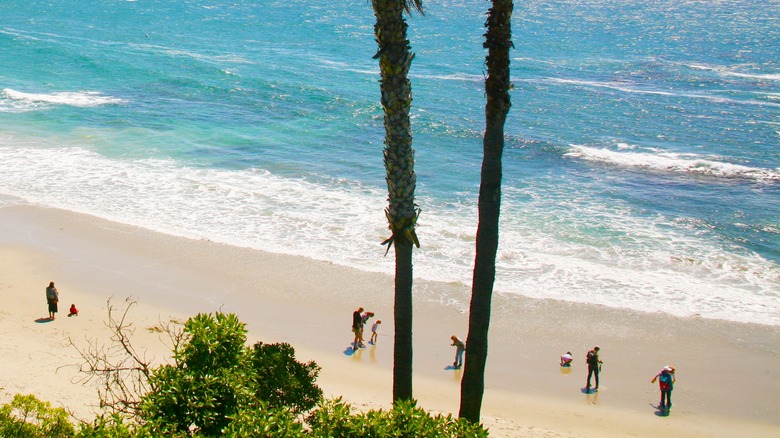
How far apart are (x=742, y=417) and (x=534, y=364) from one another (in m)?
4.32

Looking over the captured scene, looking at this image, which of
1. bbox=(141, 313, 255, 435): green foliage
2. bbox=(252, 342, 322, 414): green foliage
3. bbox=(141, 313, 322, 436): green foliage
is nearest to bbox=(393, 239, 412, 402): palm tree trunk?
bbox=(252, 342, 322, 414): green foliage

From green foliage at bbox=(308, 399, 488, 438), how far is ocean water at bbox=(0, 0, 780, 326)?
42.8 feet

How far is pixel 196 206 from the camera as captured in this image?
2647cm

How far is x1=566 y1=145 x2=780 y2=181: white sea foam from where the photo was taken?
107 feet

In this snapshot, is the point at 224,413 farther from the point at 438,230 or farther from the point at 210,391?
the point at 438,230

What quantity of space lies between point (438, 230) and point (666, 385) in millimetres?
10852

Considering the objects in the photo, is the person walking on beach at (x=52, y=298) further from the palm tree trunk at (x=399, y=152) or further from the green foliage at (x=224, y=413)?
the palm tree trunk at (x=399, y=152)

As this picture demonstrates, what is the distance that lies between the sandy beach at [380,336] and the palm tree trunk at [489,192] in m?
4.15

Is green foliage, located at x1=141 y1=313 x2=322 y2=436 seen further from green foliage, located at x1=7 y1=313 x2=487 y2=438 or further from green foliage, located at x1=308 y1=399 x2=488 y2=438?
green foliage, located at x1=308 y1=399 x2=488 y2=438

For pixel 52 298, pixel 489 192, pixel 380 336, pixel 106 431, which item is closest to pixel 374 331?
pixel 380 336

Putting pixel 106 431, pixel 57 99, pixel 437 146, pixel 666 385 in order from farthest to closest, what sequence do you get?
1. pixel 57 99
2. pixel 437 146
3. pixel 666 385
4. pixel 106 431

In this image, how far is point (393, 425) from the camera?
7.81 meters

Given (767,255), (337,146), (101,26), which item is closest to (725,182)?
(767,255)

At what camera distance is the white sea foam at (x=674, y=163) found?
107ft
